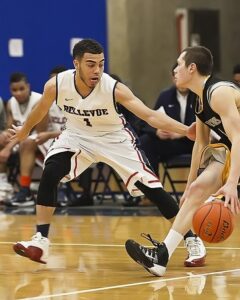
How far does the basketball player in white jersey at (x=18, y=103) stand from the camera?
11.7 meters

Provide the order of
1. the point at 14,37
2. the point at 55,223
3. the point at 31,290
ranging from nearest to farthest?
the point at 31,290 < the point at 55,223 < the point at 14,37

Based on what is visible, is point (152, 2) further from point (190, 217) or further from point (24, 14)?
point (190, 217)

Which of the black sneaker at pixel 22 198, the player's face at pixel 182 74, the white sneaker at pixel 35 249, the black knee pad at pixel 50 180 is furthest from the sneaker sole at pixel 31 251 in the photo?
the black sneaker at pixel 22 198

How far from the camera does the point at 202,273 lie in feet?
21.0

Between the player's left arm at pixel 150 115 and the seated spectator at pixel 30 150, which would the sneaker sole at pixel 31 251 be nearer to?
the player's left arm at pixel 150 115

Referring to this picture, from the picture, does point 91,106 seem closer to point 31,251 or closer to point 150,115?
point 150,115

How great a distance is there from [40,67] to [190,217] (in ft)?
24.7

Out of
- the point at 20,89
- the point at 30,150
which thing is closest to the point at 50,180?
the point at 30,150

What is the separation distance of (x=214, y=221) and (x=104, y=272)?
961 millimetres

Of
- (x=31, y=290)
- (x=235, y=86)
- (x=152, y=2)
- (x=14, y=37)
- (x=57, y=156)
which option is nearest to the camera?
(x=31, y=290)

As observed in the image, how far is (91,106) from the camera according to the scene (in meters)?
6.89

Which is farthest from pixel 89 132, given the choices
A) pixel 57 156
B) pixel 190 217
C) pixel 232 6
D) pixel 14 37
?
pixel 232 6

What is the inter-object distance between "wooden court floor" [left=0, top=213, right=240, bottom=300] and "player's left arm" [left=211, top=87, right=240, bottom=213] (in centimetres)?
56

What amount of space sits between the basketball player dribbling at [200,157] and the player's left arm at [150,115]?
7.5 inches
